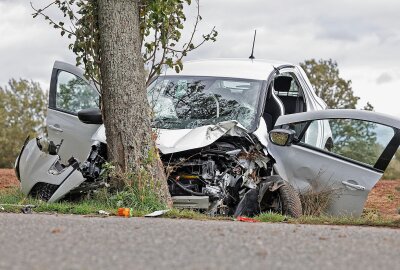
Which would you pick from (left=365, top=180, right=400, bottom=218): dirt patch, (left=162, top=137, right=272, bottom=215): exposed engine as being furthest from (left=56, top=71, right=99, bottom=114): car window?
(left=365, top=180, right=400, bottom=218): dirt patch

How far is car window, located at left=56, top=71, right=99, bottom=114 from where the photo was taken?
13.0m

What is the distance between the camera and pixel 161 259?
6137 millimetres

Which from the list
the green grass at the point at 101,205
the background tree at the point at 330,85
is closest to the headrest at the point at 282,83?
the green grass at the point at 101,205

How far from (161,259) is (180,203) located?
493 centimetres

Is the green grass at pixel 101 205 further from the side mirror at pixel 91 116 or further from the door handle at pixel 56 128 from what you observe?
the door handle at pixel 56 128

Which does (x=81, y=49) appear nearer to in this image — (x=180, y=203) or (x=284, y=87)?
(x=180, y=203)

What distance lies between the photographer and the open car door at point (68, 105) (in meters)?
12.6

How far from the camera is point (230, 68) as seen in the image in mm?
13008

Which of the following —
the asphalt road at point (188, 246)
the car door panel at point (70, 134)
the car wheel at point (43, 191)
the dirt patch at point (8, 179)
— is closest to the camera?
the asphalt road at point (188, 246)

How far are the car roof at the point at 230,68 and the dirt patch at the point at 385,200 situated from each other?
3.27 m

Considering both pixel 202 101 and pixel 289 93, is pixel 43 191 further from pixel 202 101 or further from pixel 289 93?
pixel 289 93

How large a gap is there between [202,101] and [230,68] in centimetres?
97

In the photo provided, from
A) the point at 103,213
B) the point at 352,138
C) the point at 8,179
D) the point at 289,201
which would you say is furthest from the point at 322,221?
the point at 8,179

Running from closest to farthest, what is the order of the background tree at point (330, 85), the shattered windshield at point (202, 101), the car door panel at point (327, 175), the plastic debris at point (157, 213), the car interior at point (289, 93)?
the plastic debris at point (157, 213) < the car door panel at point (327, 175) < the shattered windshield at point (202, 101) < the car interior at point (289, 93) < the background tree at point (330, 85)
